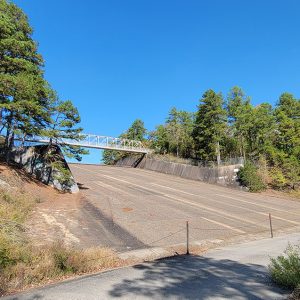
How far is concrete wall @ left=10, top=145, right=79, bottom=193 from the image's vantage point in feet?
90.5

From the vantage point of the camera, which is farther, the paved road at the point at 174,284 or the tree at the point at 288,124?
the tree at the point at 288,124

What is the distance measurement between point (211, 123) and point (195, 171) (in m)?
7.40

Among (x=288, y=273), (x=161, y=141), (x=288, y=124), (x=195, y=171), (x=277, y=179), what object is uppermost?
(x=288, y=124)

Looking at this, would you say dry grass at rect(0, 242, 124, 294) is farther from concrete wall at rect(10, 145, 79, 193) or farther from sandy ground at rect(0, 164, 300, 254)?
concrete wall at rect(10, 145, 79, 193)

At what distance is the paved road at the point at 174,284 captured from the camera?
7.34 m

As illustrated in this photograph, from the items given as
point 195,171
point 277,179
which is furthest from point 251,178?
point 195,171

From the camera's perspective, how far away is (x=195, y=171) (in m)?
48.4

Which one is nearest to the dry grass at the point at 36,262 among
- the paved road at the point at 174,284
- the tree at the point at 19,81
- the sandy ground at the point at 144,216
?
the paved road at the point at 174,284

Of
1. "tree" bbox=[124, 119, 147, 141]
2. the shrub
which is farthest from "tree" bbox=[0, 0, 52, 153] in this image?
"tree" bbox=[124, 119, 147, 141]

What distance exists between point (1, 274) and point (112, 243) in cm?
755

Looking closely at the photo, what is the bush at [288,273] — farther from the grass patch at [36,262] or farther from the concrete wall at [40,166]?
the concrete wall at [40,166]

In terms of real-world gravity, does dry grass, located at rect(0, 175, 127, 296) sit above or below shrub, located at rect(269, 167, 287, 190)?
below

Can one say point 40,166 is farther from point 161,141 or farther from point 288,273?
point 161,141

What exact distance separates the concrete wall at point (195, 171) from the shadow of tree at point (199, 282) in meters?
33.4
